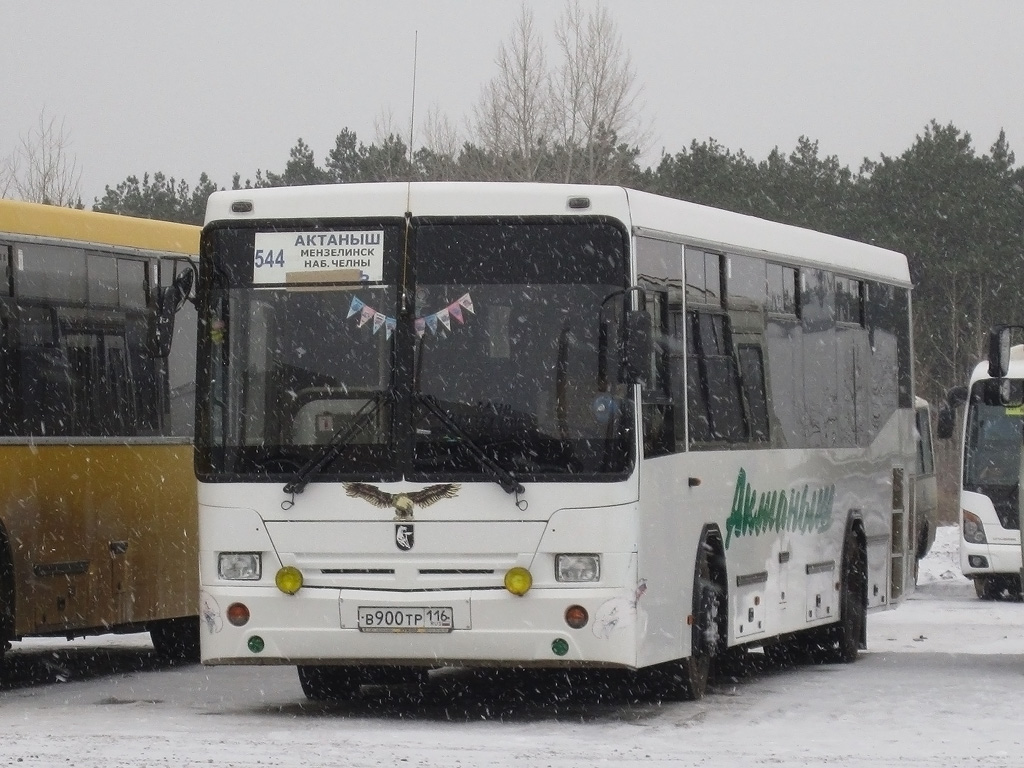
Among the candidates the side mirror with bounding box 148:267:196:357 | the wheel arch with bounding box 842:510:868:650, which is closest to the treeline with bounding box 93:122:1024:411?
the wheel arch with bounding box 842:510:868:650

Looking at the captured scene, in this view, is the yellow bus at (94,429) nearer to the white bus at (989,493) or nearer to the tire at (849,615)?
the tire at (849,615)

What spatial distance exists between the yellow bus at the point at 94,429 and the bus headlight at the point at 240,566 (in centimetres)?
151

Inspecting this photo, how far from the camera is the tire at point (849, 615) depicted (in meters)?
17.0

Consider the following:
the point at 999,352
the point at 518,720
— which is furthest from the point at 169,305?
the point at 999,352

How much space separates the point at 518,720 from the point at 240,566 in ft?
5.93

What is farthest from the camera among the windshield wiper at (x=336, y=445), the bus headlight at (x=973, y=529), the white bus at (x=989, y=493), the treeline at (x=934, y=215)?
the treeline at (x=934, y=215)

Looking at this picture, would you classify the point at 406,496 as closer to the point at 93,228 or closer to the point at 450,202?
the point at 450,202

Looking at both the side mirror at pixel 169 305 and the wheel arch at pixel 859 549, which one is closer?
the side mirror at pixel 169 305

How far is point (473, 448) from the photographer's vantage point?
11945 mm

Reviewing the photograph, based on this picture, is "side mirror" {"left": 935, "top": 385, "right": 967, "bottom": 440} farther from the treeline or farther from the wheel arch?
the treeline

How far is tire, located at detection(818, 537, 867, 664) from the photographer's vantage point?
16969 millimetres

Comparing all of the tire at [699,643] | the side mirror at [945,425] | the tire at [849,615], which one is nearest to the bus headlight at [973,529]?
the side mirror at [945,425]

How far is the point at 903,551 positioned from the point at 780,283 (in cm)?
414

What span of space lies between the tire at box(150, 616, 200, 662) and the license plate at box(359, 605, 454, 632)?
5.10 m
